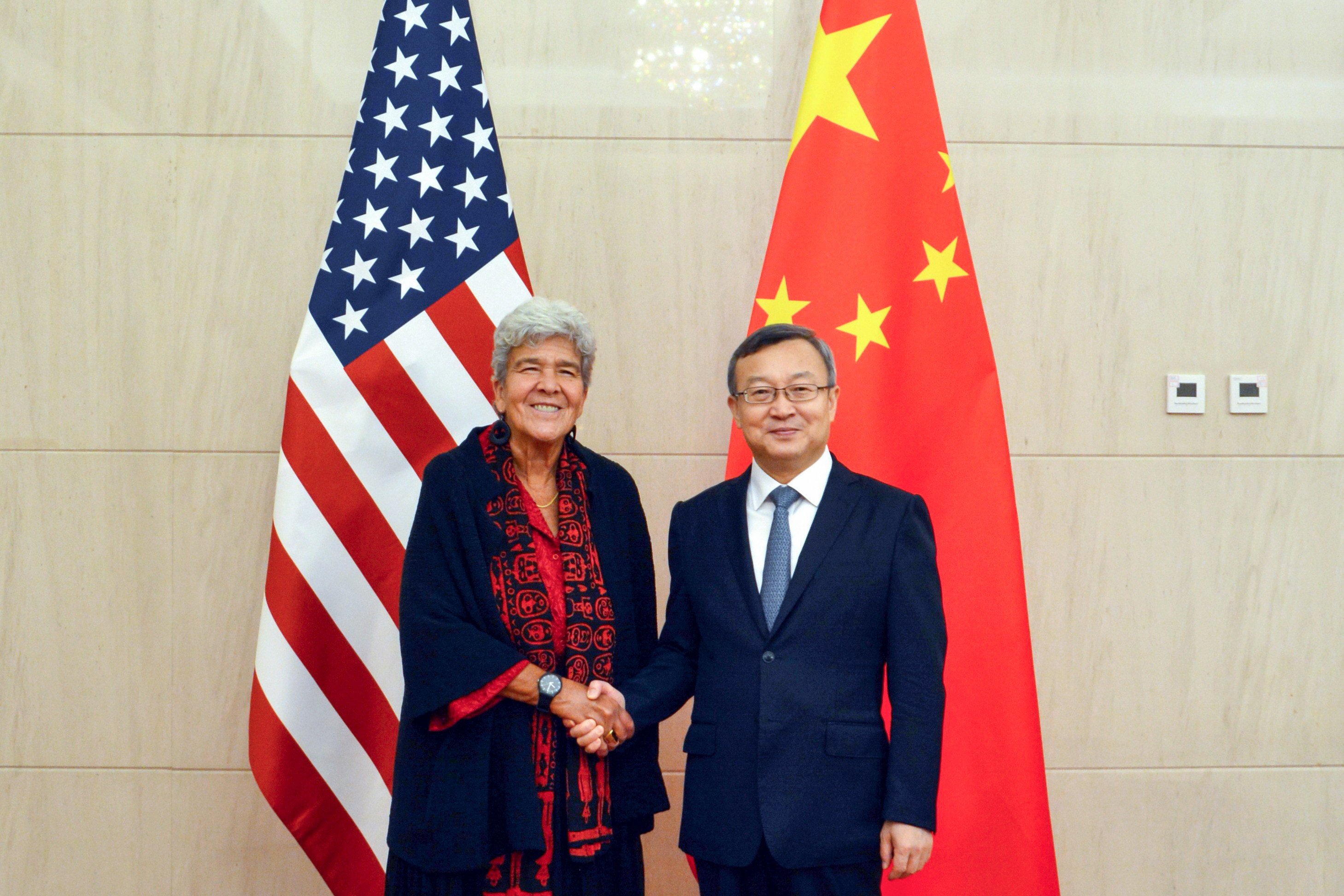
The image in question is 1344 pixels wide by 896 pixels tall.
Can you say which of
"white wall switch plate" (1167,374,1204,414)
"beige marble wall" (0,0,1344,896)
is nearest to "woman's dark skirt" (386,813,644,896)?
"beige marble wall" (0,0,1344,896)

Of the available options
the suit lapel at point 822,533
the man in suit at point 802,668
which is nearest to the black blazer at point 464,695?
the man in suit at point 802,668

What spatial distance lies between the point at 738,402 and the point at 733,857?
81cm

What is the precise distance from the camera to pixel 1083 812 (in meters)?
2.73

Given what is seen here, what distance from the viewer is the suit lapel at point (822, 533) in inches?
65.2

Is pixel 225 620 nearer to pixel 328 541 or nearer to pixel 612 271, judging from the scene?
pixel 328 541

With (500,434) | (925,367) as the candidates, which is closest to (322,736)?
(500,434)

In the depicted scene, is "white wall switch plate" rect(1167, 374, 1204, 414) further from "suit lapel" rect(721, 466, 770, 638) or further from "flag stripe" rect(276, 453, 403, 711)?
"flag stripe" rect(276, 453, 403, 711)

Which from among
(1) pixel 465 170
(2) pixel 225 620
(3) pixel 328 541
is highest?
(1) pixel 465 170

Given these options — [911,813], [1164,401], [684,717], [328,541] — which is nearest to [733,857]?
[911,813]

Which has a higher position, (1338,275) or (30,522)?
(1338,275)

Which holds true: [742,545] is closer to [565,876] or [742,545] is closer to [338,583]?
[565,876]

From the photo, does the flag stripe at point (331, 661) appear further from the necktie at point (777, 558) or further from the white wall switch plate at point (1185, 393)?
the white wall switch plate at point (1185, 393)

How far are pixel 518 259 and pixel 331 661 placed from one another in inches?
43.8

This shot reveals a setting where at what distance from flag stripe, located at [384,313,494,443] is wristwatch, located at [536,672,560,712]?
Result: 84cm
